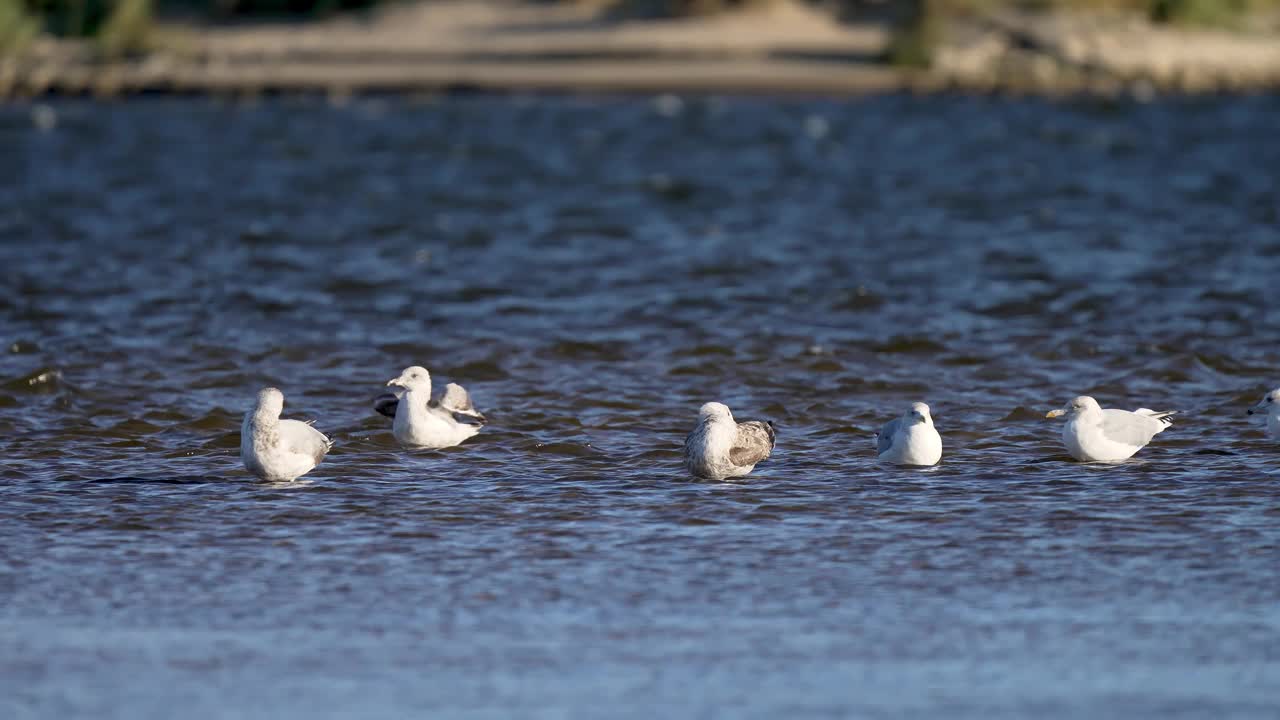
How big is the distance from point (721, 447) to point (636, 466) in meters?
0.85

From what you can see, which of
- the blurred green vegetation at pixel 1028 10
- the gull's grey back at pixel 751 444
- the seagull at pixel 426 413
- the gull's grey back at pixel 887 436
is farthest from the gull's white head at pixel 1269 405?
the blurred green vegetation at pixel 1028 10

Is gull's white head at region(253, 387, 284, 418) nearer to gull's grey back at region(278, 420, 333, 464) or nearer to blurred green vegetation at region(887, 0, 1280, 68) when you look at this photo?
gull's grey back at region(278, 420, 333, 464)

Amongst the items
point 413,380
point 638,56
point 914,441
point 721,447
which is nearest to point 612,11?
point 638,56

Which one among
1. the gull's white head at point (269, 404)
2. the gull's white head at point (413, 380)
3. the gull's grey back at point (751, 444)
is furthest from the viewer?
the gull's white head at point (413, 380)

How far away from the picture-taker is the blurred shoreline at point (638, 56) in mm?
60094

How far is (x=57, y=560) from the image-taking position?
30.2ft

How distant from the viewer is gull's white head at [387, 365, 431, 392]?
1241 centimetres

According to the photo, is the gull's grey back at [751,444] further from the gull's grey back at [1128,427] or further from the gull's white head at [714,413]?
the gull's grey back at [1128,427]

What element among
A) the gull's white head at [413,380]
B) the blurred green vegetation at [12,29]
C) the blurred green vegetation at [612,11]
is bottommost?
the gull's white head at [413,380]

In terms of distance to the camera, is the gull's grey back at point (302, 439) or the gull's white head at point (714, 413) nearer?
the gull's grey back at point (302, 439)

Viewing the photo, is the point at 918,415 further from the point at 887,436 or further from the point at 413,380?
the point at 413,380

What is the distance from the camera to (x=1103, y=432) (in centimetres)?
1152

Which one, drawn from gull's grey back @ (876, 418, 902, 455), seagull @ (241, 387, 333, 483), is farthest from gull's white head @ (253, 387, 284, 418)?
gull's grey back @ (876, 418, 902, 455)

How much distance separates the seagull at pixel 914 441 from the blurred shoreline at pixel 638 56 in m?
48.8
